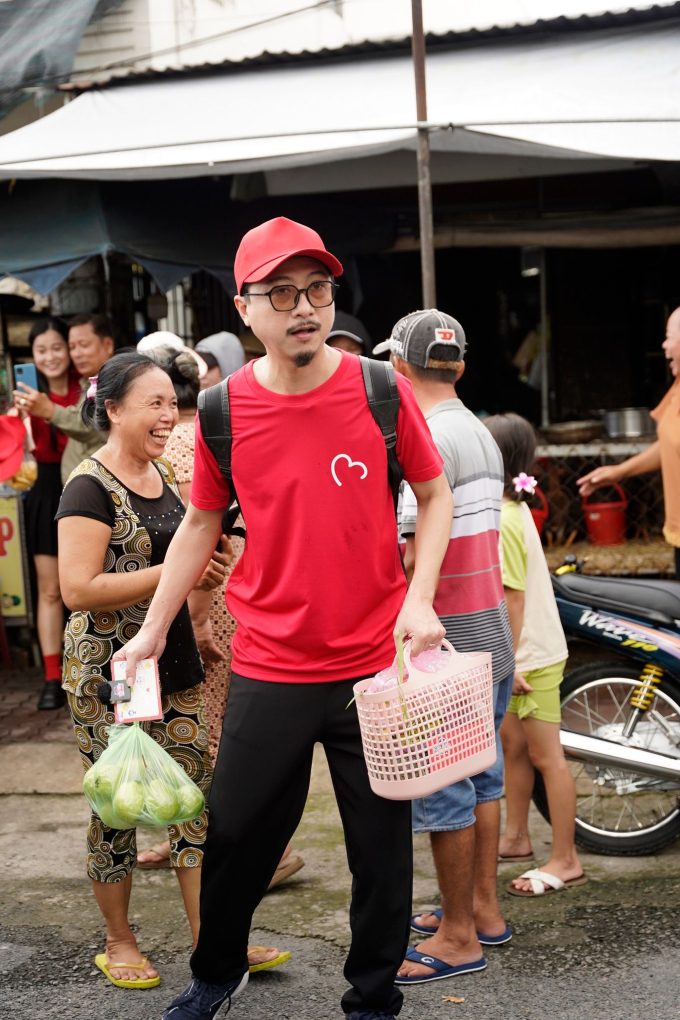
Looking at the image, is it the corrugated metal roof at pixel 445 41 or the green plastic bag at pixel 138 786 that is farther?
the corrugated metal roof at pixel 445 41

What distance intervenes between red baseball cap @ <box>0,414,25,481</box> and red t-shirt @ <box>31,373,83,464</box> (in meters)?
0.43

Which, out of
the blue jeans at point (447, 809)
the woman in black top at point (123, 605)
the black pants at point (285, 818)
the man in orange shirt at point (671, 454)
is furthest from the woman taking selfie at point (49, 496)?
the black pants at point (285, 818)

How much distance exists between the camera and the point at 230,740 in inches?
112

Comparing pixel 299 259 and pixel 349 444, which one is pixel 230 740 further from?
pixel 299 259

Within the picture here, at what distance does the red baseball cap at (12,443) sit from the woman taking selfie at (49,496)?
432mm

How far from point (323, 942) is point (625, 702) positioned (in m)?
1.54

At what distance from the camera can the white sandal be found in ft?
12.8

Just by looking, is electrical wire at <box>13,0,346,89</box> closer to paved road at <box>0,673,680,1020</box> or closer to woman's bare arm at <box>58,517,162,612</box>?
woman's bare arm at <box>58,517,162,612</box>

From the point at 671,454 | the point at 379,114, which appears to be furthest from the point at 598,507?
the point at 379,114

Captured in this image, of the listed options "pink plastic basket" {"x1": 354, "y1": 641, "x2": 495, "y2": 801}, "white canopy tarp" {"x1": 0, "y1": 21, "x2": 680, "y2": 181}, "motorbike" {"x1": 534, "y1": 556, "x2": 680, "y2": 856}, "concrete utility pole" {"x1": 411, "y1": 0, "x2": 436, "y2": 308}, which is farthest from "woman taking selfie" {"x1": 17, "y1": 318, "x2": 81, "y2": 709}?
"pink plastic basket" {"x1": 354, "y1": 641, "x2": 495, "y2": 801}

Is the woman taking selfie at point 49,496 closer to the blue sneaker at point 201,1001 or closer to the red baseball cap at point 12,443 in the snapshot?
the red baseball cap at point 12,443

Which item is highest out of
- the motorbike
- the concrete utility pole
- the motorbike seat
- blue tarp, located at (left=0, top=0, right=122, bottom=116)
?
blue tarp, located at (left=0, top=0, right=122, bottom=116)

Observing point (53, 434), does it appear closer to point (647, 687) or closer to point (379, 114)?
point (379, 114)

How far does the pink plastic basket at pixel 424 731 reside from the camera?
259 cm
